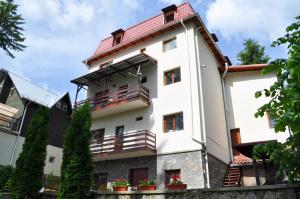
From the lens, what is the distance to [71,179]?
37.6 ft

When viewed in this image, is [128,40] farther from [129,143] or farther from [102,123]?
[129,143]

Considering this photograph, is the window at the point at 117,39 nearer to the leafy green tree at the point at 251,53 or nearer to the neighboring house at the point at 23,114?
the neighboring house at the point at 23,114

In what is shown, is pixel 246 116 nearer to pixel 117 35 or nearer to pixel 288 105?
pixel 117 35

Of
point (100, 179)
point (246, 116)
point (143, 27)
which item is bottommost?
point (100, 179)

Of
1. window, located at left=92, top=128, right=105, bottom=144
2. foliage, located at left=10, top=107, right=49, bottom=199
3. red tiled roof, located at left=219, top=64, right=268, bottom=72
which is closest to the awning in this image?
window, located at left=92, top=128, right=105, bottom=144

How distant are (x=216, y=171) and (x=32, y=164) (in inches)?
398

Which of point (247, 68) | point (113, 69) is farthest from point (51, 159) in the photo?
point (247, 68)

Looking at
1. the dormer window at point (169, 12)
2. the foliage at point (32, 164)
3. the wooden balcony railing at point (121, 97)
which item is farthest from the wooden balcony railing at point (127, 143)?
the dormer window at point (169, 12)

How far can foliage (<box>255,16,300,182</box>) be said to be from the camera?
16.2 feet

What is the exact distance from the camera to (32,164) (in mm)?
13719

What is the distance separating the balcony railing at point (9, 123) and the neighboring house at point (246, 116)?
1807 cm

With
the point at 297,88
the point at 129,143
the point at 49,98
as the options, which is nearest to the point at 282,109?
the point at 297,88

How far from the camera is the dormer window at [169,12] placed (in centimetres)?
2047

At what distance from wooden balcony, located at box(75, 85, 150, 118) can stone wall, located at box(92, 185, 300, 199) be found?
746cm
